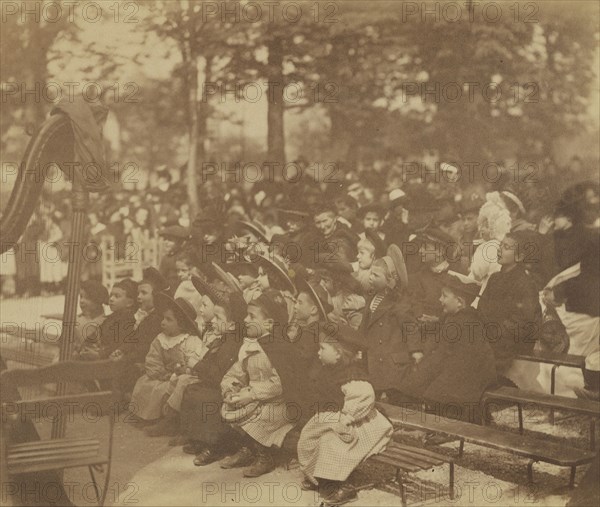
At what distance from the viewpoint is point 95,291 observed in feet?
19.5

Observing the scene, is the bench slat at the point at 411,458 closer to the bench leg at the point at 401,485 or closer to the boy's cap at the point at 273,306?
the bench leg at the point at 401,485

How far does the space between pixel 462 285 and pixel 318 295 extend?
3.58 ft

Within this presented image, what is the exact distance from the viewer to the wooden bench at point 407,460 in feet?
18.6

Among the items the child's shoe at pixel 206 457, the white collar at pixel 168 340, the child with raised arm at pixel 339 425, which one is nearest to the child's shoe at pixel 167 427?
the child's shoe at pixel 206 457

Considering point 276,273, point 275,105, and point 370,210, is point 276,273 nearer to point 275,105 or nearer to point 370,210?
point 370,210

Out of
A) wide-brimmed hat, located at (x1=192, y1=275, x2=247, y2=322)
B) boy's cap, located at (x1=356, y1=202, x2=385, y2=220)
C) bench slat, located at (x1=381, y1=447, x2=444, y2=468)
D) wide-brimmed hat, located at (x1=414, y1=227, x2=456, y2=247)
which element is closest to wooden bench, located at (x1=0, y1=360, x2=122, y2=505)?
→ wide-brimmed hat, located at (x1=192, y1=275, x2=247, y2=322)

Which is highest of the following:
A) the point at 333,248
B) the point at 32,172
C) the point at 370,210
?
the point at 32,172

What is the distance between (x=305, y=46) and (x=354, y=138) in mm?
770

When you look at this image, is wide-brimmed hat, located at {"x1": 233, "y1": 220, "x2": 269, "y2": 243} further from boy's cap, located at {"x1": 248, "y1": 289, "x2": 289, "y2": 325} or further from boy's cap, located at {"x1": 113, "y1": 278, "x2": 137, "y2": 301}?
boy's cap, located at {"x1": 113, "y1": 278, "x2": 137, "y2": 301}

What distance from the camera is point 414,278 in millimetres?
6090

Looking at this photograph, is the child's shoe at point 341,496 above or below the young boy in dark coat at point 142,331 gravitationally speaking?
below

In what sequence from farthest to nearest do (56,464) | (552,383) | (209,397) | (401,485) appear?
(552,383) → (209,397) → (401,485) → (56,464)

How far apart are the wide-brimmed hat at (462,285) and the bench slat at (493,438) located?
36.0 inches

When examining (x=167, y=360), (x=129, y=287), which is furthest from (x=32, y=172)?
(x=167, y=360)
